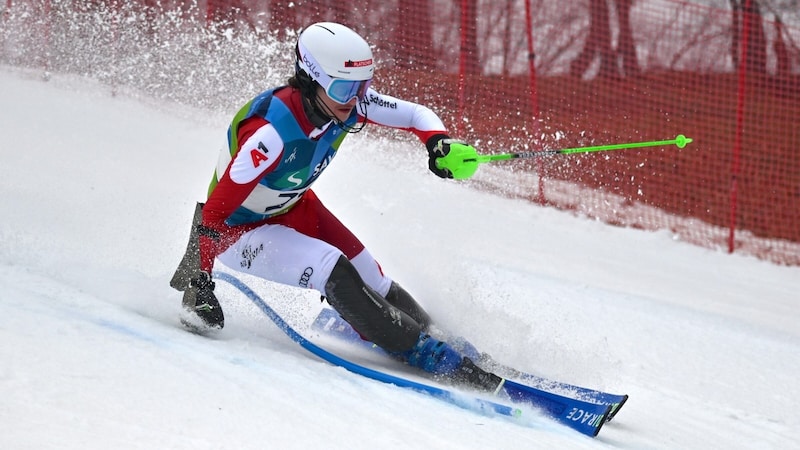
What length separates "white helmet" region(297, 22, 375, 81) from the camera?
3693 mm

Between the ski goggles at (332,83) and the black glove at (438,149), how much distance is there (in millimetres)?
526

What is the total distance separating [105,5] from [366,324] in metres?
6.68

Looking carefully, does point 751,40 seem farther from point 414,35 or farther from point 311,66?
point 311,66

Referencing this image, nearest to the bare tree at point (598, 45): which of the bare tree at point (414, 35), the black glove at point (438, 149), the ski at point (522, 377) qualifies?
the bare tree at point (414, 35)

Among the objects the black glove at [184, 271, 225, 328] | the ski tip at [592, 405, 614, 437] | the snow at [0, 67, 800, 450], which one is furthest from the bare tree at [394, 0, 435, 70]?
the ski tip at [592, 405, 614, 437]

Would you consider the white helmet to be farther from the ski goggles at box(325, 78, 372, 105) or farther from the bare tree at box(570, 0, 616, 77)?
the bare tree at box(570, 0, 616, 77)

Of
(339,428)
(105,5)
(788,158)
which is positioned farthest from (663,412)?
(105,5)

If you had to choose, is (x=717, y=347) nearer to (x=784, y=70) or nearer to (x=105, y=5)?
(x=784, y=70)

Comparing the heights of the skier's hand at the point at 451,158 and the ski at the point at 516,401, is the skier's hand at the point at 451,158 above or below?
above

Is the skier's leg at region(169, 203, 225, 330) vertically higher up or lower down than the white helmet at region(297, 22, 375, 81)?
lower down

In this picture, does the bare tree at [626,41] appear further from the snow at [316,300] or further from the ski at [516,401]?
the ski at [516,401]

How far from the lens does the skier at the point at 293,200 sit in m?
3.66

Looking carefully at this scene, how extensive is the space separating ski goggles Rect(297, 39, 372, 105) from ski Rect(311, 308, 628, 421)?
3.92 ft

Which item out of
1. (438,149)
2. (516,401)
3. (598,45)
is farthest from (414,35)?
(516,401)
